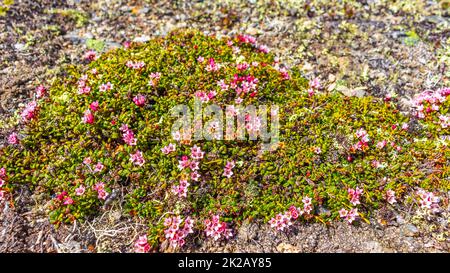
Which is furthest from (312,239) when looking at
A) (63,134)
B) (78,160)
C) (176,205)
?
(63,134)

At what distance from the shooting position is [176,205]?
548cm

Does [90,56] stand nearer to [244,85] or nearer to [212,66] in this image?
[212,66]

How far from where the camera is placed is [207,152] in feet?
19.2

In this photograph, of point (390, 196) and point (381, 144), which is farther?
point (381, 144)

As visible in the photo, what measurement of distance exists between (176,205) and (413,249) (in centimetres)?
351

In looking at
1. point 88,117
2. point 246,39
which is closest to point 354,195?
point 246,39

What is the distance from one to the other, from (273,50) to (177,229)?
4857 mm

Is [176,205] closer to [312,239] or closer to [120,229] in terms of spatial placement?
[120,229]

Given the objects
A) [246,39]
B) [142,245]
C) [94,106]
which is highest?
[246,39]

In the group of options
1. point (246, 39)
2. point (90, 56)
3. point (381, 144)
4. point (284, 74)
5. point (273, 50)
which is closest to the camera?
point (381, 144)

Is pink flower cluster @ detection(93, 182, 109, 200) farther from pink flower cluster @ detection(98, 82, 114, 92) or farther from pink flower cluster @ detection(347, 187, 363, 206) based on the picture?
pink flower cluster @ detection(347, 187, 363, 206)

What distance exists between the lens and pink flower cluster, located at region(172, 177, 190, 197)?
547 centimetres

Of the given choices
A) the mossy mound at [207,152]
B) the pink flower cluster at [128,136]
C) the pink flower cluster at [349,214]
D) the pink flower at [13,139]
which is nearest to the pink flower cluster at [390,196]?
the mossy mound at [207,152]

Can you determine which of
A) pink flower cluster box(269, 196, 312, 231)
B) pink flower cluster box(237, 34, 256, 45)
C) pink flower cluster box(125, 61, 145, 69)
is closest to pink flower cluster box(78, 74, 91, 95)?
pink flower cluster box(125, 61, 145, 69)
